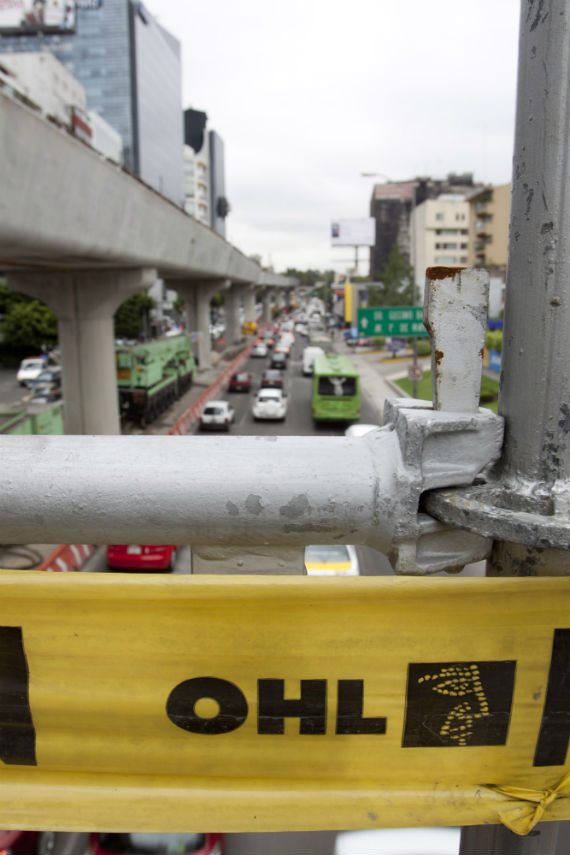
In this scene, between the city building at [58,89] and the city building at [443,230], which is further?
the city building at [443,230]

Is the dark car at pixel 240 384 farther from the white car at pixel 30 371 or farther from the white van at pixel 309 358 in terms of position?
the white car at pixel 30 371

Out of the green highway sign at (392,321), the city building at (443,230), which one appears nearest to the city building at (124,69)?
the city building at (443,230)

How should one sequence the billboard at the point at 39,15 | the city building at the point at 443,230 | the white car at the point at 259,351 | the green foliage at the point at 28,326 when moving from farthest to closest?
the city building at the point at 443,230 < the billboard at the point at 39,15 < the white car at the point at 259,351 < the green foliage at the point at 28,326

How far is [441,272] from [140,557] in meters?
11.1

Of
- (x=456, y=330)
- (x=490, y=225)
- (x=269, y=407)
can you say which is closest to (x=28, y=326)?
(x=269, y=407)

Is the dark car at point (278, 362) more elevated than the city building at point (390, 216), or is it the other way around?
the city building at point (390, 216)

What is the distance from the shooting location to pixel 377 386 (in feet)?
128

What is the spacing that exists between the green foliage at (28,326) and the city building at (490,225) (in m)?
41.1

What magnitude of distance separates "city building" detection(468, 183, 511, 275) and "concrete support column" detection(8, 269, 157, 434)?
49.9 metres

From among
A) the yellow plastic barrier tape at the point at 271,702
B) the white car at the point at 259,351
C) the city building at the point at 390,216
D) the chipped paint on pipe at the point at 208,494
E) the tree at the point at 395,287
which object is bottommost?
the white car at the point at 259,351

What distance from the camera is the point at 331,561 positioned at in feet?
36.6

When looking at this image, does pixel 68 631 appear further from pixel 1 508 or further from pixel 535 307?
pixel 535 307

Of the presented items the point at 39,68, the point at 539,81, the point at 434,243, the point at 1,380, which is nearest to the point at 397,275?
the point at 1,380

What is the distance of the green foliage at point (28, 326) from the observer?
48844mm
